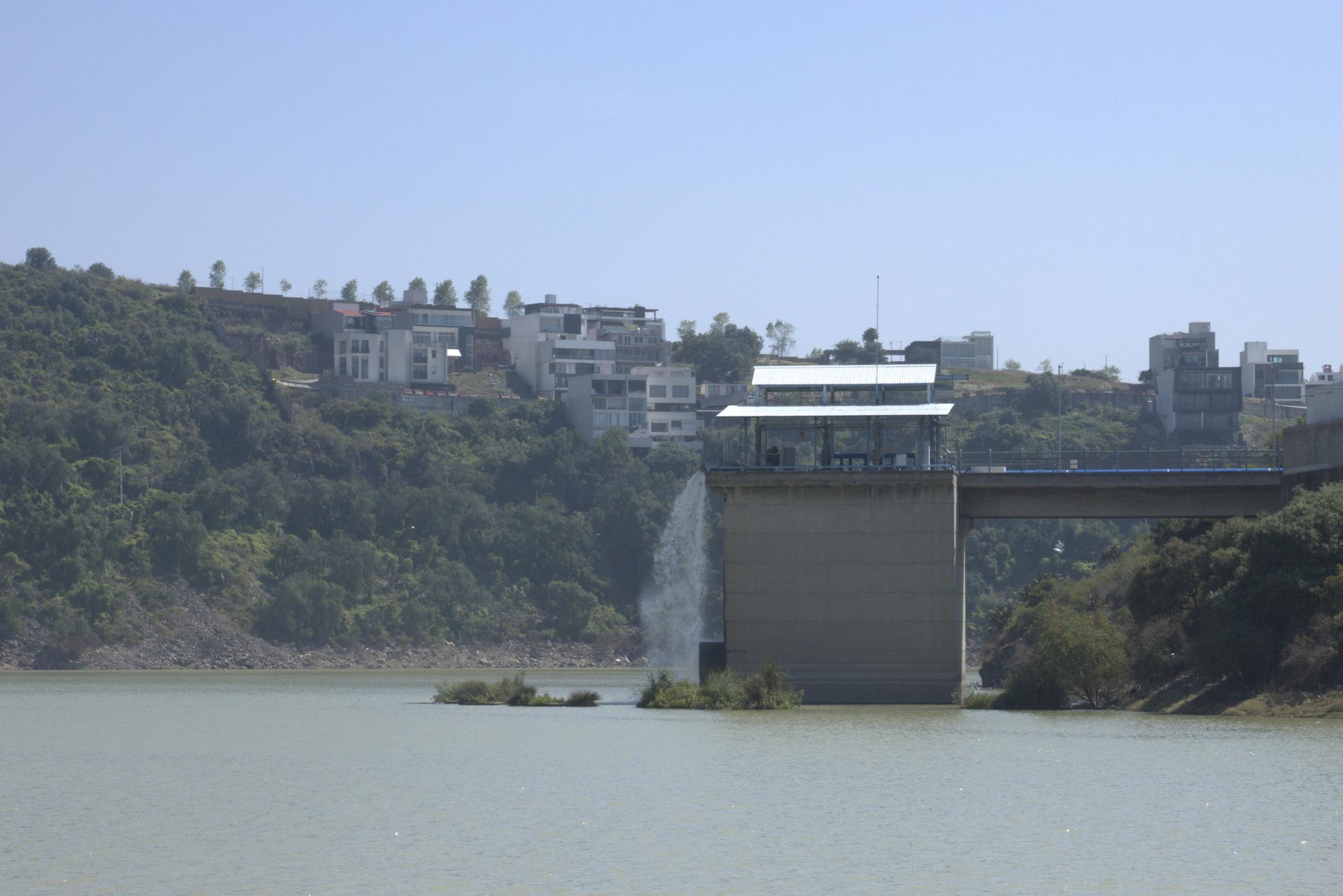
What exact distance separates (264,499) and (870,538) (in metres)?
105

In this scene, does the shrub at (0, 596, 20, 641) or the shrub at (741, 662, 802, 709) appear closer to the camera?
the shrub at (741, 662, 802, 709)

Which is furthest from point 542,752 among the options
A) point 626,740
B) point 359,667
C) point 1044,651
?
point 359,667

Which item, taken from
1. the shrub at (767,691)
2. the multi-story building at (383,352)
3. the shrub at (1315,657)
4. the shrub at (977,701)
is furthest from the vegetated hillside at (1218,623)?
the multi-story building at (383,352)

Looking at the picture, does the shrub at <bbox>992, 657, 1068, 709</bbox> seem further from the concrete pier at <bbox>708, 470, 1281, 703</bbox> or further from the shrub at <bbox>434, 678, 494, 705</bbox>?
the shrub at <bbox>434, 678, 494, 705</bbox>

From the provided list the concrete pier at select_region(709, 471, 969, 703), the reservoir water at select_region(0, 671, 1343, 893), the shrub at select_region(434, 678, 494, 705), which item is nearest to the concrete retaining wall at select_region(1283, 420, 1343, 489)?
the reservoir water at select_region(0, 671, 1343, 893)

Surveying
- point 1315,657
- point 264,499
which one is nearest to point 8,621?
point 264,499

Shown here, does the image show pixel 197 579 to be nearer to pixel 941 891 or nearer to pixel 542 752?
pixel 542 752

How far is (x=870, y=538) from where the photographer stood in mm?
63656

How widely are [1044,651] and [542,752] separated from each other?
21.1m

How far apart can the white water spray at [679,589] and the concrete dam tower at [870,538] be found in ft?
282

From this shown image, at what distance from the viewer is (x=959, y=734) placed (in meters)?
50.7

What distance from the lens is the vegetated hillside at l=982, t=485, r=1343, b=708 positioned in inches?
2151

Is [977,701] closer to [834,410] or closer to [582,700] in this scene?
[834,410]

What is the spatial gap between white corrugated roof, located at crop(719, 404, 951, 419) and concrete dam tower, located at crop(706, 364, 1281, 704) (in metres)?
0.07
